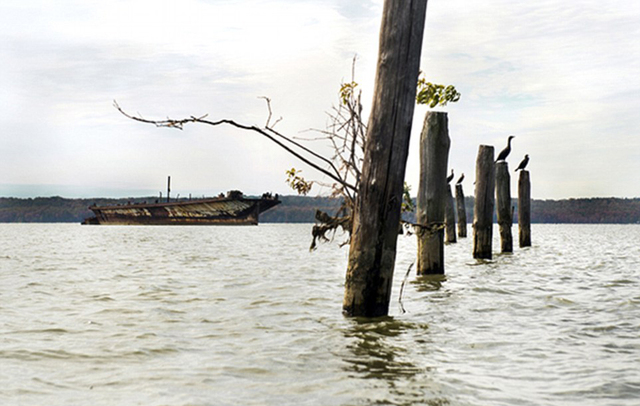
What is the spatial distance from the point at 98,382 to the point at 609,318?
5.41m

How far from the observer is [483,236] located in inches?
556

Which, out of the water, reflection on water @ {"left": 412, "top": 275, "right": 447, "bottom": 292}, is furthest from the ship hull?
reflection on water @ {"left": 412, "top": 275, "right": 447, "bottom": 292}

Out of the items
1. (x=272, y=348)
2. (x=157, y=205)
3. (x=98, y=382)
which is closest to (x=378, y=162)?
(x=272, y=348)

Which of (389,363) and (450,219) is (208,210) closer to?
(450,219)

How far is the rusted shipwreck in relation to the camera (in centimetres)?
7325

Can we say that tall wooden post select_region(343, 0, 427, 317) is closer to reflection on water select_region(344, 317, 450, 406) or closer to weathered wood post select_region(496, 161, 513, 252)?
reflection on water select_region(344, 317, 450, 406)

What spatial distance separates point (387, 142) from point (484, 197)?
28.1 feet

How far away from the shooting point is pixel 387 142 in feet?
18.9

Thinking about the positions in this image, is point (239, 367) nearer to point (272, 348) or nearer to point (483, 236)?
point (272, 348)

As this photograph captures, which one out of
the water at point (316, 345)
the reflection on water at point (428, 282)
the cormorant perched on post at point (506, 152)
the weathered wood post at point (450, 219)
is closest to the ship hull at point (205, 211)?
the weathered wood post at point (450, 219)

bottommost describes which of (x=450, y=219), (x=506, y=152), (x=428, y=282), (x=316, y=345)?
(x=316, y=345)

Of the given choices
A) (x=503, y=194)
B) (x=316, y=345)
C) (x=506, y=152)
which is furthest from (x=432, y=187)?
(x=506, y=152)

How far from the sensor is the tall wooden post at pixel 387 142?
5789 mm

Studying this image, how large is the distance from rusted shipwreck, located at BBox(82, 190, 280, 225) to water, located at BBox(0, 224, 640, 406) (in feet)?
208
